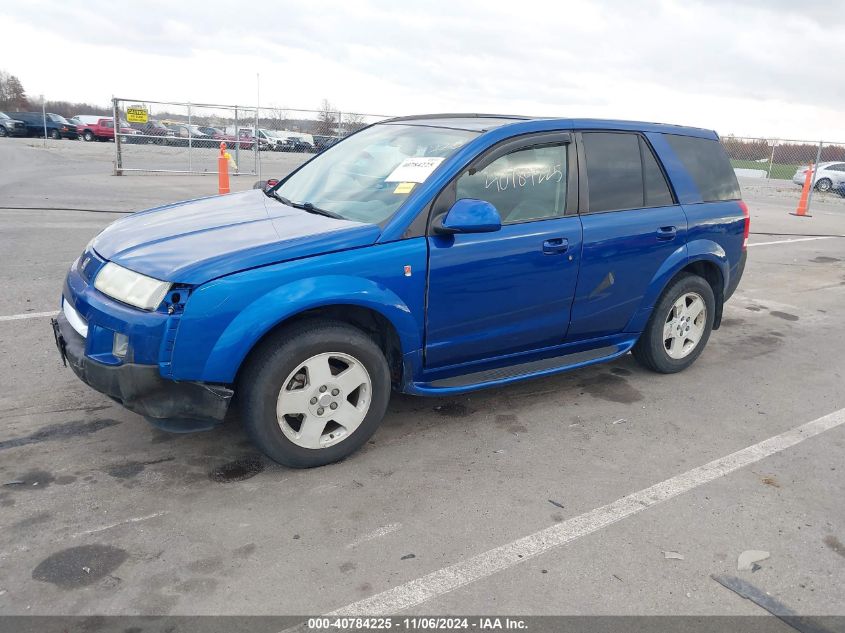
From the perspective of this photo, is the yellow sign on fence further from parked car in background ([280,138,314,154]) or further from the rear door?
the rear door

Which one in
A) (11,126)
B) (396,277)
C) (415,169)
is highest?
(11,126)

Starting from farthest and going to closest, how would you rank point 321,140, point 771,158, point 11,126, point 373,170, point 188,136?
point 11,126 < point 771,158 < point 321,140 < point 188,136 < point 373,170

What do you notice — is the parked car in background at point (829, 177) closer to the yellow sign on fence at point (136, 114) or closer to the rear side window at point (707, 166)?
the yellow sign on fence at point (136, 114)

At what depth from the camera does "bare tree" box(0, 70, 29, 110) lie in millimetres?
62312

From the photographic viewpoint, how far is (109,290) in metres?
3.33

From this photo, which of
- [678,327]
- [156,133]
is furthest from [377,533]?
[156,133]

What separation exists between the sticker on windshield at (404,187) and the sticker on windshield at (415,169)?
0.03 metres

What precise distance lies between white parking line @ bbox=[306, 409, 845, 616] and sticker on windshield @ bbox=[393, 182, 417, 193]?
6.23 feet

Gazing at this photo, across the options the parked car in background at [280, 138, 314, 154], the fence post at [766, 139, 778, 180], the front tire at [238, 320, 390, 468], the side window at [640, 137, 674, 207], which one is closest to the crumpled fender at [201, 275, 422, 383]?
the front tire at [238, 320, 390, 468]

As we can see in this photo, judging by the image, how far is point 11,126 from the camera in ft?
127

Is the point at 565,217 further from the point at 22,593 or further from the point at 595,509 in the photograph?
the point at 22,593

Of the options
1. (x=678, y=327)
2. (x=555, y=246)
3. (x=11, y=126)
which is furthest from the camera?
(x=11, y=126)

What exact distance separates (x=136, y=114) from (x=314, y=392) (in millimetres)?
17391

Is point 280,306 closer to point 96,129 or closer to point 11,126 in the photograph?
point 96,129
